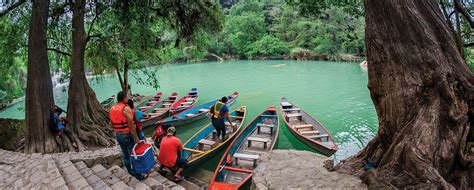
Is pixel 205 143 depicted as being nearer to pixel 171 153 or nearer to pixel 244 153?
pixel 244 153

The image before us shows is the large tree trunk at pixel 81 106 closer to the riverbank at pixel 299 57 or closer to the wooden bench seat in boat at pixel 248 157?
the wooden bench seat in boat at pixel 248 157

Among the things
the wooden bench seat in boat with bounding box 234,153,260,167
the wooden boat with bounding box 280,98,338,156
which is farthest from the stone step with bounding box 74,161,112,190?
the wooden boat with bounding box 280,98,338,156

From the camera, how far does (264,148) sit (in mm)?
8008

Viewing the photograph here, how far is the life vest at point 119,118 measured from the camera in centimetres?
469

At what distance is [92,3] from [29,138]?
166 inches

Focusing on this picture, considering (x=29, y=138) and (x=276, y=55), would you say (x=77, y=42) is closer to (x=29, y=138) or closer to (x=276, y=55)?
(x=29, y=138)

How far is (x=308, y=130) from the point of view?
987 cm

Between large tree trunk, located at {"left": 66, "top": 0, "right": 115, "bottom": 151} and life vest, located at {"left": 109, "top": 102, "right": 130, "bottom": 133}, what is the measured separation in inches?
128

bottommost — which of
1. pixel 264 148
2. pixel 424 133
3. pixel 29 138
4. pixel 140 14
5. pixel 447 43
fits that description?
pixel 264 148

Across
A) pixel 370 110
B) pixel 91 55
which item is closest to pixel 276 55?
pixel 370 110

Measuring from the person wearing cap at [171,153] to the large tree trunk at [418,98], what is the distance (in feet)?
11.0

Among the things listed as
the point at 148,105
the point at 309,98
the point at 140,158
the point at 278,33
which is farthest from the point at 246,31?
the point at 140,158

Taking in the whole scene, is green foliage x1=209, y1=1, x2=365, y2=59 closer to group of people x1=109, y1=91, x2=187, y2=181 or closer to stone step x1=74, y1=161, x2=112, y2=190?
group of people x1=109, y1=91, x2=187, y2=181

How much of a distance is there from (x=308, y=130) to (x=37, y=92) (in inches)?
305
